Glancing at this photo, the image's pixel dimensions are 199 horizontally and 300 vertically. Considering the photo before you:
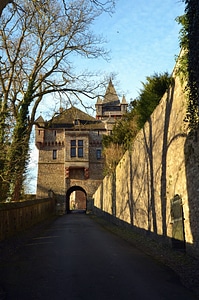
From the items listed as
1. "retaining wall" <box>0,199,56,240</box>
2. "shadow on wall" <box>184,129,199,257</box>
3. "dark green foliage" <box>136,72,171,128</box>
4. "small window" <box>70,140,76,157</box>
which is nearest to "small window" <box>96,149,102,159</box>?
"small window" <box>70,140,76,157</box>

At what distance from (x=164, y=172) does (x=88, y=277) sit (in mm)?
5229

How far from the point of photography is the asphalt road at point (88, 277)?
13.2ft

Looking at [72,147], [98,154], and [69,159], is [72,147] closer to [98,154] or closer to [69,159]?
[69,159]

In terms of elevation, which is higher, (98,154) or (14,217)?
(98,154)

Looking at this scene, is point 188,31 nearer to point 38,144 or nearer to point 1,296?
point 1,296

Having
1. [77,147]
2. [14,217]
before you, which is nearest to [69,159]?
[77,147]

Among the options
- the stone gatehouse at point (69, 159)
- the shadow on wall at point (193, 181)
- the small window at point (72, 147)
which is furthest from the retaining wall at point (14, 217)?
the small window at point (72, 147)

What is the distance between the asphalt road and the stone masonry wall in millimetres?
1715

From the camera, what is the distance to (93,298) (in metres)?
3.82

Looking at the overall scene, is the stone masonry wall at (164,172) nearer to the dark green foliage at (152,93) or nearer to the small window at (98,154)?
the dark green foliage at (152,93)

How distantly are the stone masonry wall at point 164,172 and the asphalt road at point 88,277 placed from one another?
1715mm

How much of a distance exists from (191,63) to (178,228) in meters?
4.29

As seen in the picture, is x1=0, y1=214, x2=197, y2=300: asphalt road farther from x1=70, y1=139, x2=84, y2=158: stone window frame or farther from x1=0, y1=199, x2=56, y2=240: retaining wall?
x1=70, y1=139, x2=84, y2=158: stone window frame

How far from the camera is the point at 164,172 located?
9336 mm
